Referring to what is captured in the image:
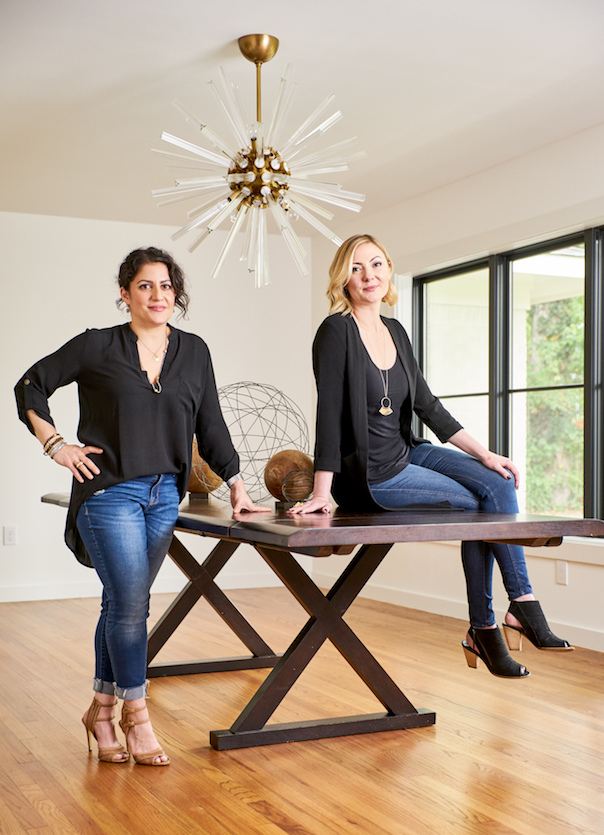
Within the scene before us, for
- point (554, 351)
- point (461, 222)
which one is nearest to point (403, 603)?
point (554, 351)

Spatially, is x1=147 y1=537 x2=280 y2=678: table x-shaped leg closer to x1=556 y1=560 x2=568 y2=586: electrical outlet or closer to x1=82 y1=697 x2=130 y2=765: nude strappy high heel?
x1=82 y1=697 x2=130 y2=765: nude strappy high heel

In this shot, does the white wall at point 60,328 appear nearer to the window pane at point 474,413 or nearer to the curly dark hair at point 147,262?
the window pane at point 474,413

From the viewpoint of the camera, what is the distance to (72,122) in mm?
3855

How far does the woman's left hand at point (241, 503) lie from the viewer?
2488 millimetres

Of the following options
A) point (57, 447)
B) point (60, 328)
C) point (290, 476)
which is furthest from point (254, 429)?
point (57, 447)

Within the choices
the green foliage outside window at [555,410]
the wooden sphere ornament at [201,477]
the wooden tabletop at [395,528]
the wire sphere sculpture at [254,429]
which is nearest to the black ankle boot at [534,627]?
the wooden tabletop at [395,528]

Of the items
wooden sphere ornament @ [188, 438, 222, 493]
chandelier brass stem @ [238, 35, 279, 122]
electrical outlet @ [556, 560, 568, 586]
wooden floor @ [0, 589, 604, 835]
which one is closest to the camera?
wooden floor @ [0, 589, 604, 835]

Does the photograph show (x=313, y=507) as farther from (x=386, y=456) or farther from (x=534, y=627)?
(x=534, y=627)

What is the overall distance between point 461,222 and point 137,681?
3.29m

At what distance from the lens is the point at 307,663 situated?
2443mm

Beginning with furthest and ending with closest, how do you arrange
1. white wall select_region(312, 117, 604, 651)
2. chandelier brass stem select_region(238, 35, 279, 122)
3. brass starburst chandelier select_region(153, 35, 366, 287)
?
white wall select_region(312, 117, 604, 651)
chandelier brass stem select_region(238, 35, 279, 122)
brass starburst chandelier select_region(153, 35, 366, 287)

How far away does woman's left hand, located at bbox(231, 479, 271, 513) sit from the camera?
2488 millimetres

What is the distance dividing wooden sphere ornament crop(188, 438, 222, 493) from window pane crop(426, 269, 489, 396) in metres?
1.96

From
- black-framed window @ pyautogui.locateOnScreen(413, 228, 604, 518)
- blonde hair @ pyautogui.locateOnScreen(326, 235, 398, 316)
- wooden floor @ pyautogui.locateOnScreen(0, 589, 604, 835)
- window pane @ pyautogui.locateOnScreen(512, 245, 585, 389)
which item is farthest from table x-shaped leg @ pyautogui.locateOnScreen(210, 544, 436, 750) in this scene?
window pane @ pyautogui.locateOnScreen(512, 245, 585, 389)
